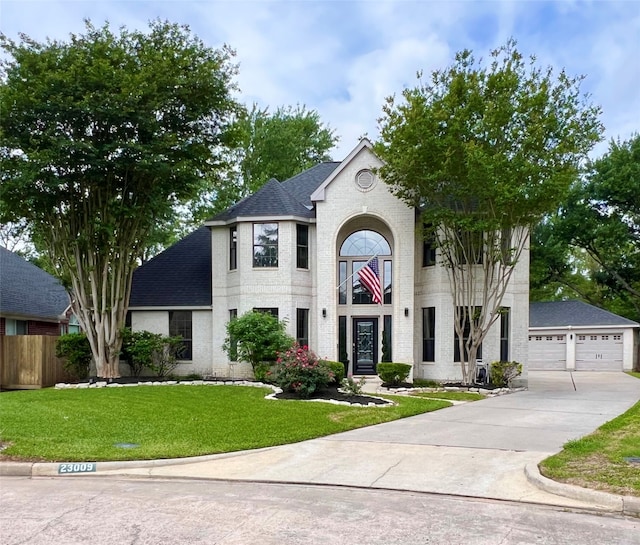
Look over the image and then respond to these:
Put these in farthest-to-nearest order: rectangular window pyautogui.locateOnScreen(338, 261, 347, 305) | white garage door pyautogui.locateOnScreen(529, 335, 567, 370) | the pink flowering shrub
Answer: white garage door pyautogui.locateOnScreen(529, 335, 567, 370), rectangular window pyautogui.locateOnScreen(338, 261, 347, 305), the pink flowering shrub

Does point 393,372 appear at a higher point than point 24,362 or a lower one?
lower

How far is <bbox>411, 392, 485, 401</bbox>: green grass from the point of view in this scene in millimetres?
16169

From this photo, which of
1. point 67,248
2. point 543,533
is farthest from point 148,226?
point 543,533

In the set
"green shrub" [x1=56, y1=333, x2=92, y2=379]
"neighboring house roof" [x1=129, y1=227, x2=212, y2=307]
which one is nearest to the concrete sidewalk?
"neighboring house roof" [x1=129, y1=227, x2=212, y2=307]

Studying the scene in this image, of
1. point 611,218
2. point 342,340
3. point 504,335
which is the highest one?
point 611,218

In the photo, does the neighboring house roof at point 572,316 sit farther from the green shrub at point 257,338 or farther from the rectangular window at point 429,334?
the green shrub at point 257,338

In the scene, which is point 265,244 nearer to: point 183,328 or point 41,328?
point 183,328

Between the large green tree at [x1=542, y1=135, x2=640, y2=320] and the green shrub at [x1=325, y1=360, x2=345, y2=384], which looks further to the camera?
the large green tree at [x1=542, y1=135, x2=640, y2=320]

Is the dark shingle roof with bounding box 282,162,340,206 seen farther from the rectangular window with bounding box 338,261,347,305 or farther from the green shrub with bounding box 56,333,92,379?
the green shrub with bounding box 56,333,92,379

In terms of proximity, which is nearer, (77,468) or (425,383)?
(77,468)

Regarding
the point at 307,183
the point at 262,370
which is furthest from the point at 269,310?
the point at 307,183

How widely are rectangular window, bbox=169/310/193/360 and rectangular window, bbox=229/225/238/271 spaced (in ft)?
8.63

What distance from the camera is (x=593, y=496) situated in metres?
6.15

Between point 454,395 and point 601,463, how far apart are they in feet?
30.6
